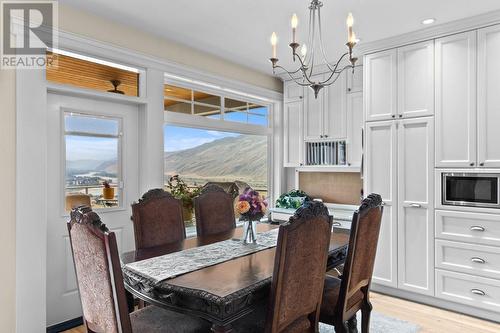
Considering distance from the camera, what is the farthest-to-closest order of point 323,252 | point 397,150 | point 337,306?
point 397,150 → point 337,306 → point 323,252

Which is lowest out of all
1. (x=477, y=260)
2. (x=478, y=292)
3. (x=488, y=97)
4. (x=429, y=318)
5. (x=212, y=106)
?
(x=429, y=318)

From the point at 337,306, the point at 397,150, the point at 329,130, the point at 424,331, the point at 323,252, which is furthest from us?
the point at 329,130

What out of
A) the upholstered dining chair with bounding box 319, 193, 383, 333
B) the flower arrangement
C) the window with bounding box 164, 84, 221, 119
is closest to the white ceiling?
the window with bounding box 164, 84, 221, 119

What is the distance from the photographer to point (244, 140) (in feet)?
15.6

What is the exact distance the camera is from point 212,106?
4262 millimetres

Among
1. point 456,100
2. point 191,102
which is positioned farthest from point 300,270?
point 191,102

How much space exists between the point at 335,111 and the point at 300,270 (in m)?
3.08

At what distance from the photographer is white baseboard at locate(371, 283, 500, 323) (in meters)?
3.08

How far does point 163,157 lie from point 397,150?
2.43 m

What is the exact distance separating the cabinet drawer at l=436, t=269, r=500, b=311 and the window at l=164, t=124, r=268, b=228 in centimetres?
249

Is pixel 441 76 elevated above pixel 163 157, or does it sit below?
above

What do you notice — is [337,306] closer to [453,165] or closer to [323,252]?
[323,252]

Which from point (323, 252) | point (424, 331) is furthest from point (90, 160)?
point (424, 331)

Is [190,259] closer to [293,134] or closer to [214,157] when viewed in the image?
[214,157]
